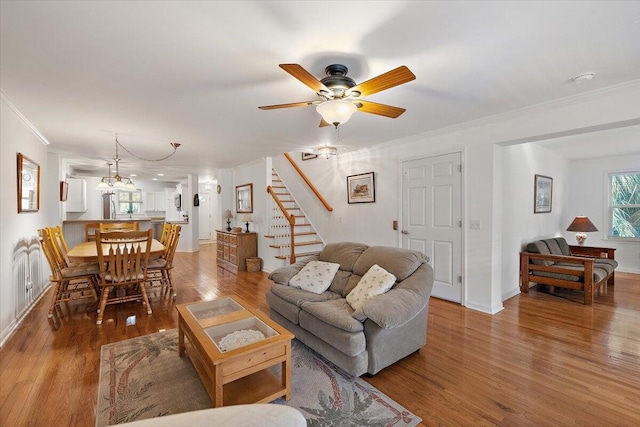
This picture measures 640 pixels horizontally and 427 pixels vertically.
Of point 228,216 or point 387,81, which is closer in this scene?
point 387,81

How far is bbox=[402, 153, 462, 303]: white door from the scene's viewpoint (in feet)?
12.2

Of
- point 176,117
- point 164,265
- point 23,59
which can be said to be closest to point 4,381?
point 164,265

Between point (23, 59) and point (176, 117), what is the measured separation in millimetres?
1312

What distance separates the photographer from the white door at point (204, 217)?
10.7 metres

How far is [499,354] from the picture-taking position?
96.3 inches

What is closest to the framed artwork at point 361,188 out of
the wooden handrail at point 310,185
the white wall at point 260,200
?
the wooden handrail at point 310,185

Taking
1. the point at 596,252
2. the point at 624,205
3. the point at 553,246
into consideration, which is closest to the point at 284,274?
the point at 553,246

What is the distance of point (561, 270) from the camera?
13.1 feet

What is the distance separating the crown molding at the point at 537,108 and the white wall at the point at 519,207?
380mm

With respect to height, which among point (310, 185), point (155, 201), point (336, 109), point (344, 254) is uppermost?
point (336, 109)

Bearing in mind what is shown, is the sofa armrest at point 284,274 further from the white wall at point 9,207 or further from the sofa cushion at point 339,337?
the white wall at point 9,207

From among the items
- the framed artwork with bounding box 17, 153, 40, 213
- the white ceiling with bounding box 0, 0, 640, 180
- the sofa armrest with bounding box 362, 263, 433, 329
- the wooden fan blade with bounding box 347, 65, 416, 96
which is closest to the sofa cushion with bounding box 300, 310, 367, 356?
the sofa armrest with bounding box 362, 263, 433, 329

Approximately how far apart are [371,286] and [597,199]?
20.7ft

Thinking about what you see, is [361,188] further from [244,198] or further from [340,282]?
[244,198]
